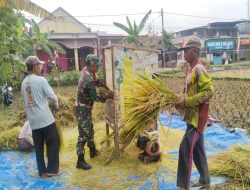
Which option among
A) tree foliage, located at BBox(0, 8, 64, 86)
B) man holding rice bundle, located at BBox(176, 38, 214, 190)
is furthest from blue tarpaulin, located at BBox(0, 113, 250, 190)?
tree foliage, located at BBox(0, 8, 64, 86)

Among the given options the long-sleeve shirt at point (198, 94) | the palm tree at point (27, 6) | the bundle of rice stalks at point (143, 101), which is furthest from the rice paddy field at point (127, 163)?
the palm tree at point (27, 6)

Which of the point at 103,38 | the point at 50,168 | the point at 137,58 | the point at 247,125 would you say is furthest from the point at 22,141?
the point at 103,38

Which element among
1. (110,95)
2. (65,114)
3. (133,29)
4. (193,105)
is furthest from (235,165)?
(133,29)

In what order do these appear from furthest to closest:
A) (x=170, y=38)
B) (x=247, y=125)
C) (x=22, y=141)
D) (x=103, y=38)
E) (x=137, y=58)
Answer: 1. (x=170, y=38)
2. (x=103, y=38)
3. (x=247, y=125)
4. (x=22, y=141)
5. (x=137, y=58)

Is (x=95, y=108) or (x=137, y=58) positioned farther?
(x=95, y=108)

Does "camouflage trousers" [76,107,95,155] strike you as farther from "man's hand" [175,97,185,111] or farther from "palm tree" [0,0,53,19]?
"palm tree" [0,0,53,19]

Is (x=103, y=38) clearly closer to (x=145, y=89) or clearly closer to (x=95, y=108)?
(x=95, y=108)

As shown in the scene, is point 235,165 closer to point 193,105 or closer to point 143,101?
point 193,105

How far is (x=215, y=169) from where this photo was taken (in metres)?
4.00

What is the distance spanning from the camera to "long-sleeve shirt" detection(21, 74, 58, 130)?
4.05 metres

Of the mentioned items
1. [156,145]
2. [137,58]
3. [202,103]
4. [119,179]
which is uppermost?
[137,58]

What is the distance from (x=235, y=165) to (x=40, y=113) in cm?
270

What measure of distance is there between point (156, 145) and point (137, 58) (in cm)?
139

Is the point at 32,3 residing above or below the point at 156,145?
above
